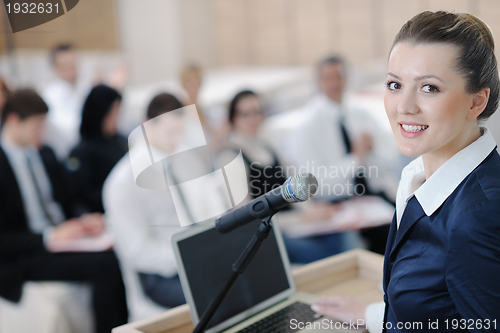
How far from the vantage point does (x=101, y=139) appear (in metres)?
2.61

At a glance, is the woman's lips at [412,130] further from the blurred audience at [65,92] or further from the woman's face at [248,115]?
the blurred audience at [65,92]

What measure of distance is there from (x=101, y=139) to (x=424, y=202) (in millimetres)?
2179

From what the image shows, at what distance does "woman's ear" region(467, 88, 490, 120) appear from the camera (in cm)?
76

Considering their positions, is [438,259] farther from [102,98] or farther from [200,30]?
Result: [200,30]

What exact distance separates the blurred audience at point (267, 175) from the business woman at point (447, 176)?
1.18 m

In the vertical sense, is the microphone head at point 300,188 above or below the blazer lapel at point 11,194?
above

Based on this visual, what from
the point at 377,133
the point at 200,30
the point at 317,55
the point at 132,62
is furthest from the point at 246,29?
the point at 377,133

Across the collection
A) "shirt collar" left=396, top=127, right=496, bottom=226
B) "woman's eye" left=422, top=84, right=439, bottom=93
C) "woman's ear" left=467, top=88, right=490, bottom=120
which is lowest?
"shirt collar" left=396, top=127, right=496, bottom=226

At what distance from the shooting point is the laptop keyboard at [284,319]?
98 centimetres

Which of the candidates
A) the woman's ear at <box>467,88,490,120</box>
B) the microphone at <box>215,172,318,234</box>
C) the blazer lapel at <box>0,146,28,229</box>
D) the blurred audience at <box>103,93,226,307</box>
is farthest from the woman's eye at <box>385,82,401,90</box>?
the blazer lapel at <box>0,146,28,229</box>

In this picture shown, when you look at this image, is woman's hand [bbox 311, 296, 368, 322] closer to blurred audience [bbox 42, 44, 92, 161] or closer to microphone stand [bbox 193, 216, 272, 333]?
microphone stand [bbox 193, 216, 272, 333]

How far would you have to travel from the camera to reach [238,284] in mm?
1036

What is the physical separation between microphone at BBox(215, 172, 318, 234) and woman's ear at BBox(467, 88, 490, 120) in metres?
0.30

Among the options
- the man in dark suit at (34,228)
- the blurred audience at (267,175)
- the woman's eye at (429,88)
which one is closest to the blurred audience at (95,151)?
the man in dark suit at (34,228)
